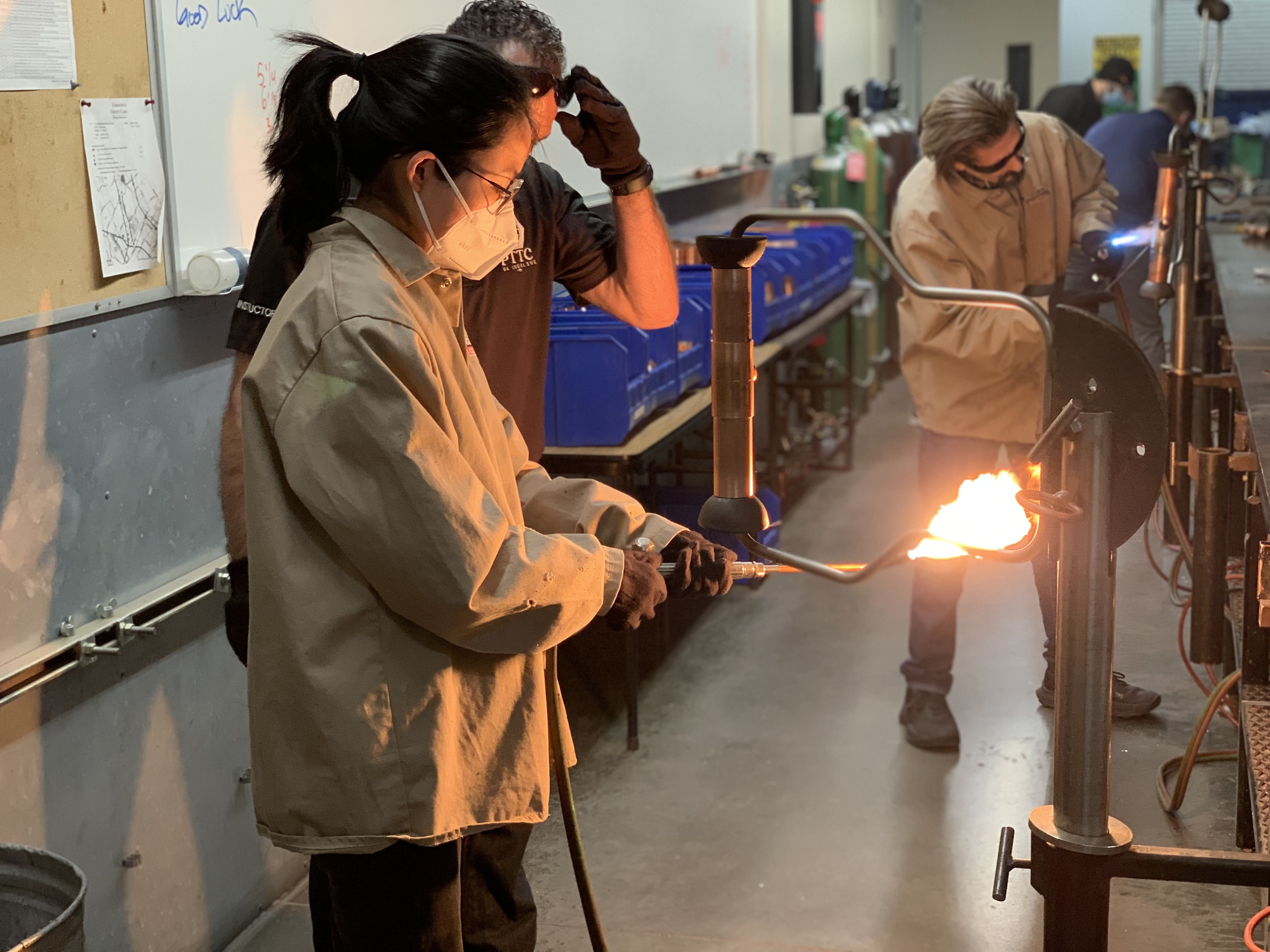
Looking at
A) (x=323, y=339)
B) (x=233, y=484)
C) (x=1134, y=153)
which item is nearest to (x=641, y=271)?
(x=233, y=484)

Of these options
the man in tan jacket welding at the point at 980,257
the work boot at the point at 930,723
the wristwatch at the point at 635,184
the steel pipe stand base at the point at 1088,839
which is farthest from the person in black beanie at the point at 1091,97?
the steel pipe stand base at the point at 1088,839

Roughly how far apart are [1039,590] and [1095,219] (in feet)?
5.91

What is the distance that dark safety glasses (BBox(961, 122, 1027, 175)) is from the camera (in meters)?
2.95

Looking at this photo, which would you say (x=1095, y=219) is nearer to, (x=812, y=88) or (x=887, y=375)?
(x=812, y=88)

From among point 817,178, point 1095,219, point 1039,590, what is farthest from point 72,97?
point 817,178

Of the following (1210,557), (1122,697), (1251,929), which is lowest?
(1251,929)

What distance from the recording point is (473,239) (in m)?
1.50

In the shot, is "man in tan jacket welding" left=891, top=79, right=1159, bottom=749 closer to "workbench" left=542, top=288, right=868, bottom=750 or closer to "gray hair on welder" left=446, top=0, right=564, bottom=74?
"workbench" left=542, top=288, right=868, bottom=750

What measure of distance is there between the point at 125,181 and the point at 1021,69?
10535 mm

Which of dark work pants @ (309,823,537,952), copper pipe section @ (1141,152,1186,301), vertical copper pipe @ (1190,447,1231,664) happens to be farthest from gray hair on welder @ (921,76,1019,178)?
dark work pants @ (309,823,537,952)

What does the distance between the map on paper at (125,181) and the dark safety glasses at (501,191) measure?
78 cm

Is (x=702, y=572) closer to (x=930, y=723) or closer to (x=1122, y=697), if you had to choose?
(x=1122, y=697)

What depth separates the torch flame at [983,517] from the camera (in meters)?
1.34

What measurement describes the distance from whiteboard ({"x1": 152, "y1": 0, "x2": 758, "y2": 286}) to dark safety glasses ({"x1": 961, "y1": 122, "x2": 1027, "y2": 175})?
3.02 ft
